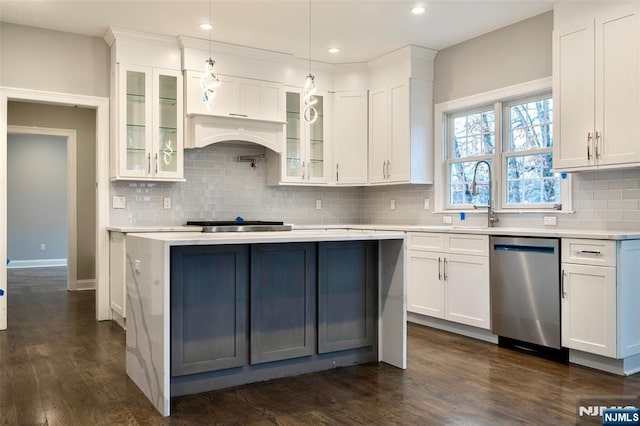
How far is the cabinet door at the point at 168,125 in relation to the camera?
A: 5.12 meters

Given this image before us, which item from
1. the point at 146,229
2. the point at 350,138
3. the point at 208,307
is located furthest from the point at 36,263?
the point at 208,307

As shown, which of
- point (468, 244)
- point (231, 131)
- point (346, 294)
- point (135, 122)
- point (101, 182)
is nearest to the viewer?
point (346, 294)

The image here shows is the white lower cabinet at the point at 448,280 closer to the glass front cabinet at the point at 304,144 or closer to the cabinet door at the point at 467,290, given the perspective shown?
the cabinet door at the point at 467,290

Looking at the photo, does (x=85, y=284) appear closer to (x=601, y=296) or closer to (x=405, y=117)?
(x=405, y=117)

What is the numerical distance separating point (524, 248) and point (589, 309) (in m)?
0.63

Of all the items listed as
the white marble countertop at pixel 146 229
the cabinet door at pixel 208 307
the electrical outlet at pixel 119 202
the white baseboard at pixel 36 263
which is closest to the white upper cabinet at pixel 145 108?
the electrical outlet at pixel 119 202

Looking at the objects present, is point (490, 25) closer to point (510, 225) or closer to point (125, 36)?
point (510, 225)

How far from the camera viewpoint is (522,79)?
4.70 m

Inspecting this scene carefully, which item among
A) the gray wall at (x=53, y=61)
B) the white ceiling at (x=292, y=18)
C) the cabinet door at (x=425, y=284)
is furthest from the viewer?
the gray wall at (x=53, y=61)

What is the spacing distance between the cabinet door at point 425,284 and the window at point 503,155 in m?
0.83

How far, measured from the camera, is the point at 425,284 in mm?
4809

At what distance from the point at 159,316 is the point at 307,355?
42.6 inches

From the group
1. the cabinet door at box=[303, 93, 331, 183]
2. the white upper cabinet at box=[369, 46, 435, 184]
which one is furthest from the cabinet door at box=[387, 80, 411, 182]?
the cabinet door at box=[303, 93, 331, 183]

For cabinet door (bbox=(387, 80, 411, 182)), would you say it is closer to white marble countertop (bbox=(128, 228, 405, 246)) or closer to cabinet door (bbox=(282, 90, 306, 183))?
cabinet door (bbox=(282, 90, 306, 183))
